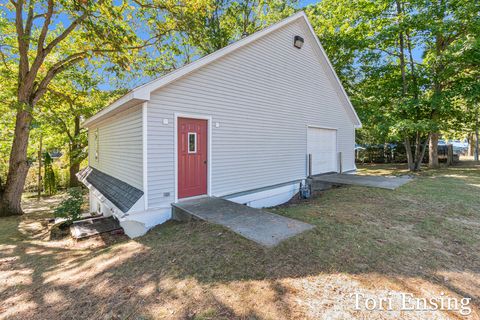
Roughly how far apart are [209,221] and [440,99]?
1345 centimetres

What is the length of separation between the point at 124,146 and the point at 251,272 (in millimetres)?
5097

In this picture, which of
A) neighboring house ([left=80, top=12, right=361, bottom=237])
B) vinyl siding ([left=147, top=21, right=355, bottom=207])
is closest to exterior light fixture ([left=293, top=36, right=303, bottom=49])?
neighboring house ([left=80, top=12, right=361, bottom=237])

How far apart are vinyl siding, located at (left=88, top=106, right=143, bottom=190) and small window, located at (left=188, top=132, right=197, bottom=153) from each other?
1105 millimetres

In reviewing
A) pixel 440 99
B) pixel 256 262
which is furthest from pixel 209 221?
pixel 440 99

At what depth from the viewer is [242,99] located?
670 cm

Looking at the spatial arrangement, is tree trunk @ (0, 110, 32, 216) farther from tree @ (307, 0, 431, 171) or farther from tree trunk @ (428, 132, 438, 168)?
tree trunk @ (428, 132, 438, 168)

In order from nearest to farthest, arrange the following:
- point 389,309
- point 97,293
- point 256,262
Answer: point 389,309
point 97,293
point 256,262

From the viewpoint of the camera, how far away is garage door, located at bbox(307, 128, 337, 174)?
382 inches

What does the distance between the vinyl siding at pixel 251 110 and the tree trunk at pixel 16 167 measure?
6798 mm

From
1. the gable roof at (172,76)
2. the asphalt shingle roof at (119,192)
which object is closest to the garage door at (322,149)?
the gable roof at (172,76)

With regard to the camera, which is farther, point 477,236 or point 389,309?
point 477,236

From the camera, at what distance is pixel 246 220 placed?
4.43 meters

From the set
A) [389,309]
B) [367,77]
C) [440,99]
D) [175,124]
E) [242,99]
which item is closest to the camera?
[389,309]

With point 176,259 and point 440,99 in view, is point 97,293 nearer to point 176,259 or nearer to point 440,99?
point 176,259
